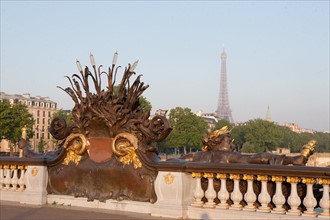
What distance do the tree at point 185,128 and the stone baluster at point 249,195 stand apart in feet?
353

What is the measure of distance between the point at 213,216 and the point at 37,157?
4778mm

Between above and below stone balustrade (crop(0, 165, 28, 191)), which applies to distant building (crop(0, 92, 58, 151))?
above

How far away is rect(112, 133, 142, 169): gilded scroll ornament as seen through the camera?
34.3 feet

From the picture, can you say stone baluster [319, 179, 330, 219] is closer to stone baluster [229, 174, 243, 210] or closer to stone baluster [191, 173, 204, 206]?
stone baluster [229, 174, 243, 210]

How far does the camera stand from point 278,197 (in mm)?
8547

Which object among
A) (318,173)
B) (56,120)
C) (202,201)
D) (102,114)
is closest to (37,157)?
(56,120)

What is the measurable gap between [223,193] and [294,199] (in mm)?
1342

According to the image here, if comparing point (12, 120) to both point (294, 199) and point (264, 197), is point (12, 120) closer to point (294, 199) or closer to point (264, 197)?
A: point (264, 197)

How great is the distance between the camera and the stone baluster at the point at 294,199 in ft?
27.4

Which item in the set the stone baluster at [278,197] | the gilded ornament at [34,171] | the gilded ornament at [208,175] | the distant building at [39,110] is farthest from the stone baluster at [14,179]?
the distant building at [39,110]

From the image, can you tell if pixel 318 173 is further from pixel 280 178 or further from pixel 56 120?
pixel 56 120

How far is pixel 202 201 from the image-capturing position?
31.7ft

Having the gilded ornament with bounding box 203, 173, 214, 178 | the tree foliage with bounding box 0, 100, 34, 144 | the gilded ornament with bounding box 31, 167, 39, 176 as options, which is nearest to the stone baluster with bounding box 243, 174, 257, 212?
the gilded ornament with bounding box 203, 173, 214, 178

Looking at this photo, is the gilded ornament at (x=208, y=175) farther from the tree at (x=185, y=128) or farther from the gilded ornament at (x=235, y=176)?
the tree at (x=185, y=128)
